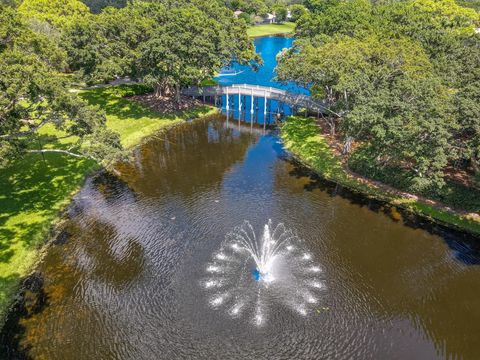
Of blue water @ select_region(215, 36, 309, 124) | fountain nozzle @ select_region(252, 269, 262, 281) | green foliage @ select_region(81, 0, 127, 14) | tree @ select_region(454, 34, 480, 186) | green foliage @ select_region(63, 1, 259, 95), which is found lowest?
fountain nozzle @ select_region(252, 269, 262, 281)

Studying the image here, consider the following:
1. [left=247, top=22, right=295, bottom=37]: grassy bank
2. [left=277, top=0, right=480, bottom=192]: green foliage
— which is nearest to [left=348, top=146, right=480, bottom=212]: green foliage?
[left=277, top=0, right=480, bottom=192]: green foliage

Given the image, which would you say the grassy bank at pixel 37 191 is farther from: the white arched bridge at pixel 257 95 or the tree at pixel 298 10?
the tree at pixel 298 10

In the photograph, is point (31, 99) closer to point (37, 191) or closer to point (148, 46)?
point (37, 191)

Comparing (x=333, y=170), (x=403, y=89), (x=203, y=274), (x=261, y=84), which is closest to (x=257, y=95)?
(x=261, y=84)

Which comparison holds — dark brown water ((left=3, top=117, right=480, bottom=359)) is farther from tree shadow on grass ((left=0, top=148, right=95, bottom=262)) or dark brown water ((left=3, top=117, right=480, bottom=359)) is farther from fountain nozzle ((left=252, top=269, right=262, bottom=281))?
fountain nozzle ((left=252, top=269, right=262, bottom=281))

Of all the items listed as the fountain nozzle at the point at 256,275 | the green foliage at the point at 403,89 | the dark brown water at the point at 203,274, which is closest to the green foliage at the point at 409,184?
the green foliage at the point at 403,89
